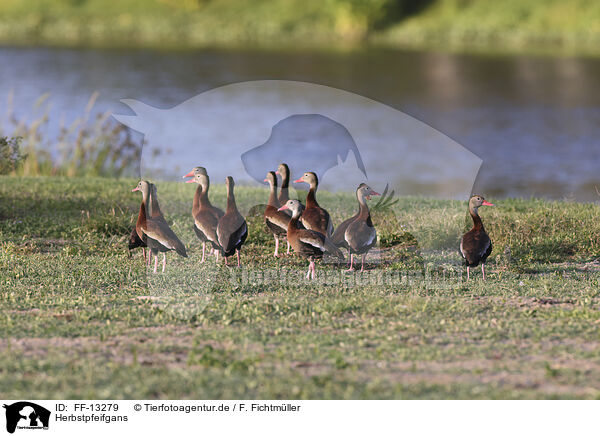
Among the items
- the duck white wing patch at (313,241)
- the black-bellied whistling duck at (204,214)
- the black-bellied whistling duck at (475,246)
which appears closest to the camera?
the duck white wing patch at (313,241)

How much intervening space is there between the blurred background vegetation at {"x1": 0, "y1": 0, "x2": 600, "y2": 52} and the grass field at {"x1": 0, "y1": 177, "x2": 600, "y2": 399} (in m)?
36.2

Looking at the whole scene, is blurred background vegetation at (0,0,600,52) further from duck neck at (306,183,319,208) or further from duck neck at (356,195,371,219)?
duck neck at (356,195,371,219)

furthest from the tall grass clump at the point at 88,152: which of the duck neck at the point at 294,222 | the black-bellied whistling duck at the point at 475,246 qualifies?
the black-bellied whistling duck at the point at 475,246

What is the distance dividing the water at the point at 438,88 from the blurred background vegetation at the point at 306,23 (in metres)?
4.59

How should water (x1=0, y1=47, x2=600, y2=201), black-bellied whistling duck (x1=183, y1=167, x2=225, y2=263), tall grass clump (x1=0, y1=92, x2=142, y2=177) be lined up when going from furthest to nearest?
1. water (x1=0, y1=47, x2=600, y2=201)
2. tall grass clump (x1=0, y1=92, x2=142, y2=177)
3. black-bellied whistling duck (x1=183, y1=167, x2=225, y2=263)

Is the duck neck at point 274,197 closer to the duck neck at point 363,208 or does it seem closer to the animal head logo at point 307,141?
the duck neck at point 363,208

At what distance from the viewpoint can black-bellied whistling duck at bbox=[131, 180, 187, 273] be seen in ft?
28.4

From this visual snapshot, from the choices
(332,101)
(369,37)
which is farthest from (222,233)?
(369,37)

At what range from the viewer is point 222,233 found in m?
8.66

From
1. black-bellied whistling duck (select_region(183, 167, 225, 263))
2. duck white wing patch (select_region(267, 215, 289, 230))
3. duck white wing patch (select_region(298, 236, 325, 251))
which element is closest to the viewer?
duck white wing patch (select_region(298, 236, 325, 251))

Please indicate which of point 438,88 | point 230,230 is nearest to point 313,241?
point 230,230

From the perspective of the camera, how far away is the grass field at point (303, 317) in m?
5.95
